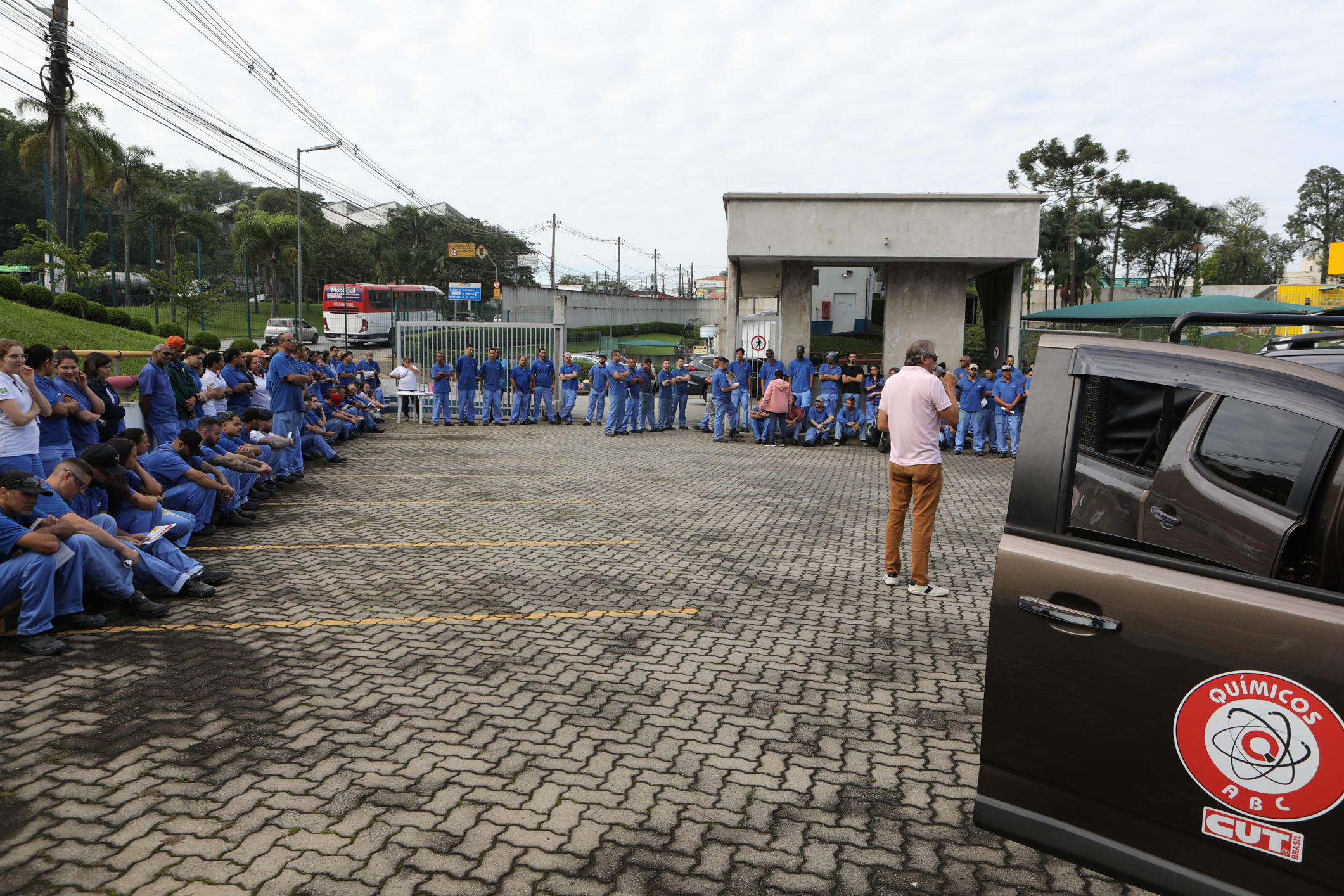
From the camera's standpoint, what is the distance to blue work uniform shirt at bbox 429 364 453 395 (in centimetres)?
1948

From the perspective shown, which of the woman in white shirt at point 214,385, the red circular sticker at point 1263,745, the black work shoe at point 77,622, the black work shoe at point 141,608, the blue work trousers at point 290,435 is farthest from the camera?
the blue work trousers at point 290,435

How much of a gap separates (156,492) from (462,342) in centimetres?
1338

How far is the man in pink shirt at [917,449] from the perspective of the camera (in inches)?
259

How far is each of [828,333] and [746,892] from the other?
42.7 m

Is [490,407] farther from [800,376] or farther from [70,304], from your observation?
[70,304]

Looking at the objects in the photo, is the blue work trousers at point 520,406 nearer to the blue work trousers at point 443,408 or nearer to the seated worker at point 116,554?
the blue work trousers at point 443,408

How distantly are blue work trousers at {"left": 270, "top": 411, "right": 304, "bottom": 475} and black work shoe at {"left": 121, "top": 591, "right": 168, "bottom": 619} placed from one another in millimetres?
5509

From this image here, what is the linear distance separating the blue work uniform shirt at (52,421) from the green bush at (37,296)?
1719 centimetres

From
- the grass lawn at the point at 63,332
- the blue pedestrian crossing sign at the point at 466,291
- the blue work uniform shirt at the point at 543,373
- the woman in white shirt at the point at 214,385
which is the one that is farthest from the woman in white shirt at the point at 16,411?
the blue pedestrian crossing sign at the point at 466,291

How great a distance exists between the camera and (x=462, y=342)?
19891mm

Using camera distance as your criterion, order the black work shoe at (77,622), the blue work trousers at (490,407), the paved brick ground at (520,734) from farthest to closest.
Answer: the blue work trousers at (490,407)
the black work shoe at (77,622)
the paved brick ground at (520,734)

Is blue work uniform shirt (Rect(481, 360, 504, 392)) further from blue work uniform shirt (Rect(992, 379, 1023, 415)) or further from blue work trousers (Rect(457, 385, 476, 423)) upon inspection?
blue work uniform shirt (Rect(992, 379, 1023, 415))

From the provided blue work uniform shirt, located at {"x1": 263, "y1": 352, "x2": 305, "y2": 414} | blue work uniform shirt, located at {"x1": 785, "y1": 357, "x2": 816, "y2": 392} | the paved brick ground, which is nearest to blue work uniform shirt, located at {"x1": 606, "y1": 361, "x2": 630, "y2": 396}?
blue work uniform shirt, located at {"x1": 785, "y1": 357, "x2": 816, "y2": 392}

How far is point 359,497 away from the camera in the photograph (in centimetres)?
1046
